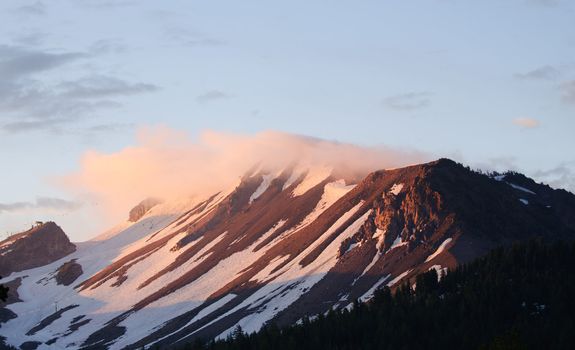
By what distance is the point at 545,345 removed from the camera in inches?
7657

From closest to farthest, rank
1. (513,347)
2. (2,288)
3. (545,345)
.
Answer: (2,288), (513,347), (545,345)

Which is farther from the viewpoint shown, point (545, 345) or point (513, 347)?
point (545, 345)

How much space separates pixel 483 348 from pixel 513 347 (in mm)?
8424

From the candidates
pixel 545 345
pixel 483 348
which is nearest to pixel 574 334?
pixel 545 345

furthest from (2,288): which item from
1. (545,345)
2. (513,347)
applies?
(545,345)

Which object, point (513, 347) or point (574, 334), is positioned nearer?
point (513, 347)

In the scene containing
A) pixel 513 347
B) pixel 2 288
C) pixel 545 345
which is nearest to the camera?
pixel 2 288

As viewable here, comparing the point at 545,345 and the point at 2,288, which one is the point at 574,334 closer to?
the point at 545,345

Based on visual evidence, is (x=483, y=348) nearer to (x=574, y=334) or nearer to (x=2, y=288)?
(x=574, y=334)

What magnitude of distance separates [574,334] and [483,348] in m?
54.8

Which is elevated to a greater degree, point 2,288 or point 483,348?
point 2,288

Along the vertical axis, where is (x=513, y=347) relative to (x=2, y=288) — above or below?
below

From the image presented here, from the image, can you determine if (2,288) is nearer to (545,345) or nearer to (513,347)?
(513,347)

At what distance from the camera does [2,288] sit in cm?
8425
